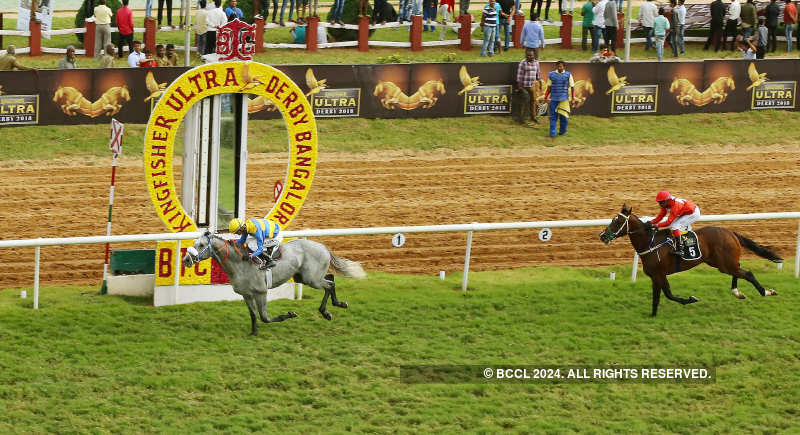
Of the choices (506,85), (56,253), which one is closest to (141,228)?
(56,253)

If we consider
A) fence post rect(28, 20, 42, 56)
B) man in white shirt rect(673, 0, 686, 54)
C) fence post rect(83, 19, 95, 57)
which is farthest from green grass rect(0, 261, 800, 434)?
man in white shirt rect(673, 0, 686, 54)

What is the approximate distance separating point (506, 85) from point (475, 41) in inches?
217

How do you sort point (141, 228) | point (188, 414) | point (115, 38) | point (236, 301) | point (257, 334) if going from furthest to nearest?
1. point (115, 38)
2. point (141, 228)
3. point (236, 301)
4. point (257, 334)
5. point (188, 414)

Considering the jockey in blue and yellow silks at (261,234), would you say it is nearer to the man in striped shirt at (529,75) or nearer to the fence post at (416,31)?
the man in striped shirt at (529,75)

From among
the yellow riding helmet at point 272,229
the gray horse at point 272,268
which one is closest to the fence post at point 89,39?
the gray horse at point 272,268

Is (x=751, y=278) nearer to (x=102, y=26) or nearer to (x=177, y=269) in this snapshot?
(x=177, y=269)

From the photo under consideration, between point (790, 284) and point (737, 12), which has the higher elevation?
point (737, 12)

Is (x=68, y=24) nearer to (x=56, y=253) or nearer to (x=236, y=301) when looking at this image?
(x=56, y=253)

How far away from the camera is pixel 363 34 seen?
98.3 feet

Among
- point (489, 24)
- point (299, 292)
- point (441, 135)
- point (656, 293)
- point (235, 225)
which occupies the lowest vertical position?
point (299, 292)

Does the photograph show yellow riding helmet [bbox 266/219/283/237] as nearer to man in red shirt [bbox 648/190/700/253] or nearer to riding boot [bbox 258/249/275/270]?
riding boot [bbox 258/249/275/270]

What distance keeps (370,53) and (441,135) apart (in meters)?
5.53

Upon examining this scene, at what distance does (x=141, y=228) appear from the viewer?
19.5m

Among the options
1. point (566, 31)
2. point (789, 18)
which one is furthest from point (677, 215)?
point (789, 18)
